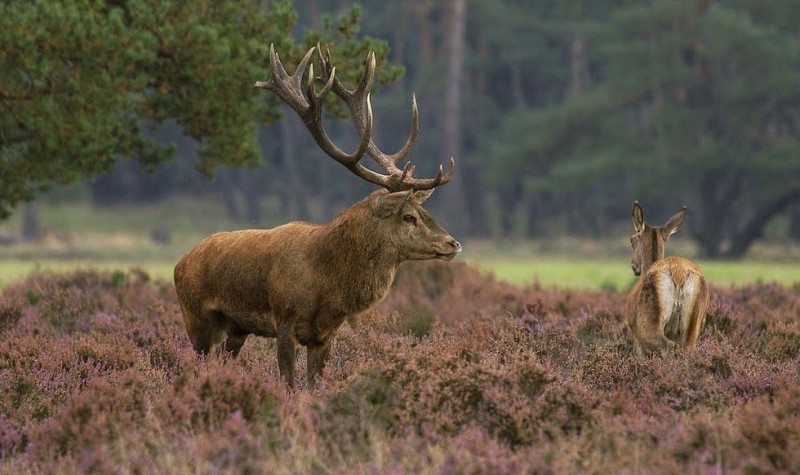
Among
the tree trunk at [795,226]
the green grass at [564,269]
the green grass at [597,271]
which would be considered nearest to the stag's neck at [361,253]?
the green grass at [597,271]

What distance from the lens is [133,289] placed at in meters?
16.2

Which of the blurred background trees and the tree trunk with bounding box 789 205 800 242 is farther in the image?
the tree trunk with bounding box 789 205 800 242

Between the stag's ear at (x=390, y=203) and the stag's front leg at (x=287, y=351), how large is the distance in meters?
0.99

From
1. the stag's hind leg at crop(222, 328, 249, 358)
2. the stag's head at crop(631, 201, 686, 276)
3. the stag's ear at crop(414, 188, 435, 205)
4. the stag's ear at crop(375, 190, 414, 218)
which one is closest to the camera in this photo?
the stag's ear at crop(375, 190, 414, 218)

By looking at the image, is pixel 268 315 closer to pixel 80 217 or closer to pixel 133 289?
pixel 133 289

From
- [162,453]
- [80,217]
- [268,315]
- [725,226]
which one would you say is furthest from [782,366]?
[80,217]

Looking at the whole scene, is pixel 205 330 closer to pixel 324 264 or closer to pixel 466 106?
pixel 324 264

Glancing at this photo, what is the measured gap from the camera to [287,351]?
29.1 ft

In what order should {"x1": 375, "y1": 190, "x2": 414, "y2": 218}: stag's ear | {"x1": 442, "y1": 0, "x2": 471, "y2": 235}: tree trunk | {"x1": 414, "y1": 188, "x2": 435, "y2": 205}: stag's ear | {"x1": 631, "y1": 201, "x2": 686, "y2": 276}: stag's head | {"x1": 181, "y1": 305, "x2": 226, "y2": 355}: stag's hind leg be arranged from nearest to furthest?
{"x1": 375, "y1": 190, "x2": 414, "y2": 218}: stag's ear → {"x1": 414, "y1": 188, "x2": 435, "y2": 205}: stag's ear → {"x1": 181, "y1": 305, "x2": 226, "y2": 355}: stag's hind leg → {"x1": 631, "y1": 201, "x2": 686, "y2": 276}: stag's head → {"x1": 442, "y1": 0, "x2": 471, "y2": 235}: tree trunk

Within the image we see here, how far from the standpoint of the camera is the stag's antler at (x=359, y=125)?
926 cm

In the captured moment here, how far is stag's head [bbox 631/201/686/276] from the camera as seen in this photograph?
36.1ft

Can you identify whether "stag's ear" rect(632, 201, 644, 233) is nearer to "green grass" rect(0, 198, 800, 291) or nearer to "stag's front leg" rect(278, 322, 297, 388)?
"stag's front leg" rect(278, 322, 297, 388)

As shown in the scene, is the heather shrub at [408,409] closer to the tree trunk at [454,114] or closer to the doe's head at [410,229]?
the doe's head at [410,229]

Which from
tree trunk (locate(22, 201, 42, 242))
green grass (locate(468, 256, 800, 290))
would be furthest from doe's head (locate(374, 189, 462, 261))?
tree trunk (locate(22, 201, 42, 242))
